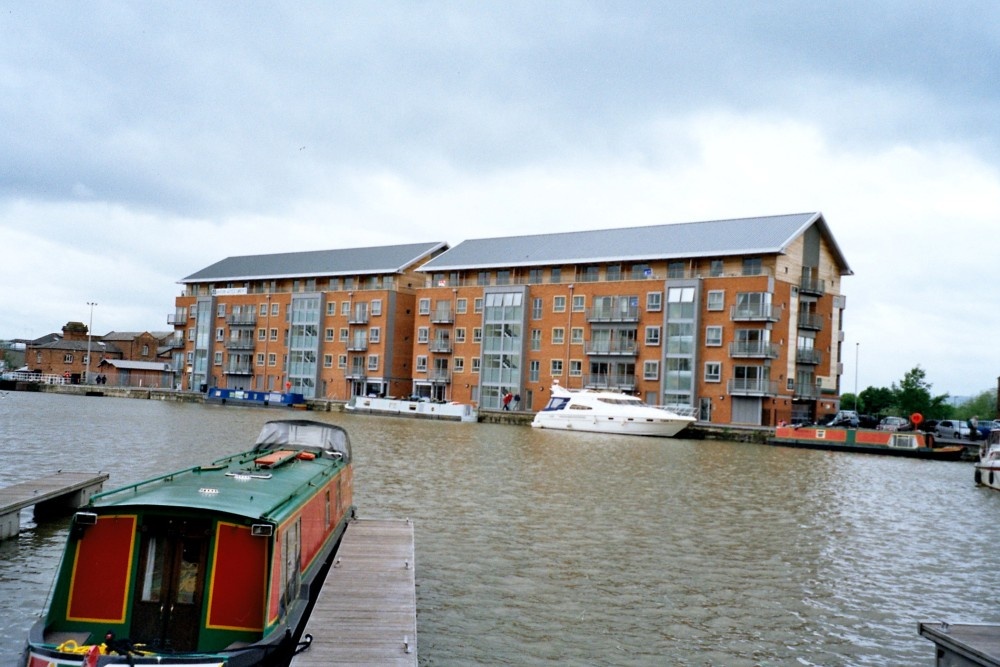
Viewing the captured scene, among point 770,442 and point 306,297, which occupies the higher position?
point 306,297

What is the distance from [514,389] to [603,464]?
3986 cm

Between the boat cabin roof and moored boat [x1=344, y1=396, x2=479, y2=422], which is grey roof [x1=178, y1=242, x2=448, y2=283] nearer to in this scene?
moored boat [x1=344, y1=396, x2=479, y2=422]

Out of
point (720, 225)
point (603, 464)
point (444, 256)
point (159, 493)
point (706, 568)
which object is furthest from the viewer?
point (444, 256)

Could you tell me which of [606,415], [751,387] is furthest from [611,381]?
[751,387]

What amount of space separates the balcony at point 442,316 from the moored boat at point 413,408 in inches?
372

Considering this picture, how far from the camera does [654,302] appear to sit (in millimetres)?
70312

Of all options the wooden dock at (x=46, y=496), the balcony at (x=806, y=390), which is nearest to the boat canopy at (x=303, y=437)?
the wooden dock at (x=46, y=496)

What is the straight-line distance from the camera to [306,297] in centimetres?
9562

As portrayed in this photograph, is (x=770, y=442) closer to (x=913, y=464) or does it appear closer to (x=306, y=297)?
(x=913, y=464)

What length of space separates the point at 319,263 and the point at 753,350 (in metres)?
53.1

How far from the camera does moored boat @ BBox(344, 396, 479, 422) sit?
73375mm

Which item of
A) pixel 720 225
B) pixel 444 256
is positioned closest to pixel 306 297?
pixel 444 256

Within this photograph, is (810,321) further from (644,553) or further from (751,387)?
(644,553)

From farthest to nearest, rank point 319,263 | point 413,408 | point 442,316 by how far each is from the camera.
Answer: point 319,263, point 442,316, point 413,408
